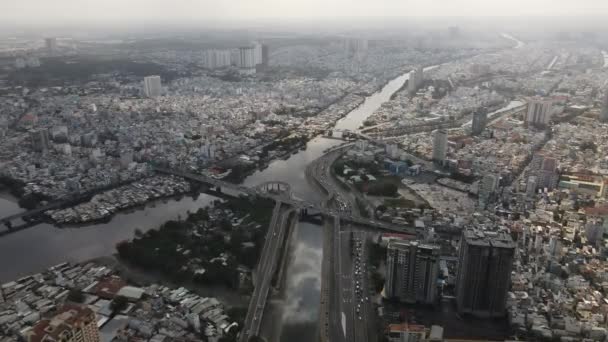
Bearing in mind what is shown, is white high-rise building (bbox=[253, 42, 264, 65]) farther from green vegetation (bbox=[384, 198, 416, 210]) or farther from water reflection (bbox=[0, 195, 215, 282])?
green vegetation (bbox=[384, 198, 416, 210])

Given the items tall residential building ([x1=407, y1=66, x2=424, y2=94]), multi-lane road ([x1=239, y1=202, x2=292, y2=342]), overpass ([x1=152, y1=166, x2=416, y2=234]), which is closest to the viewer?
multi-lane road ([x1=239, y1=202, x2=292, y2=342])

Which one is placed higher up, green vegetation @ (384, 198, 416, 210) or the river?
green vegetation @ (384, 198, 416, 210)

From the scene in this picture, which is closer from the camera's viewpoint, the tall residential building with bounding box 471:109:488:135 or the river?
the river

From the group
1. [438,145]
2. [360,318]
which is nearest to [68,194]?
[360,318]

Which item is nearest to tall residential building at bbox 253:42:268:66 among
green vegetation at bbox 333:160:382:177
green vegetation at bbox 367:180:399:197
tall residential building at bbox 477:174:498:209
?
green vegetation at bbox 333:160:382:177

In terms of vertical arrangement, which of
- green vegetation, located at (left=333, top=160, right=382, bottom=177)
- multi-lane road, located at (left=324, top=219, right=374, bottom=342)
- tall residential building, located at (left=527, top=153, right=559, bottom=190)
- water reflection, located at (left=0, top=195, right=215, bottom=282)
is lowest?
water reflection, located at (left=0, top=195, right=215, bottom=282)

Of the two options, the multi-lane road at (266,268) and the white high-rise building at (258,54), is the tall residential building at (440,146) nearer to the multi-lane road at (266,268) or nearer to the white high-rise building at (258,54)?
the multi-lane road at (266,268)

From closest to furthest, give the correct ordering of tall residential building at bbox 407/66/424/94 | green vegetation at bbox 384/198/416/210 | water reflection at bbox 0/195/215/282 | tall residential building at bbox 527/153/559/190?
water reflection at bbox 0/195/215/282 → green vegetation at bbox 384/198/416/210 → tall residential building at bbox 527/153/559/190 → tall residential building at bbox 407/66/424/94
